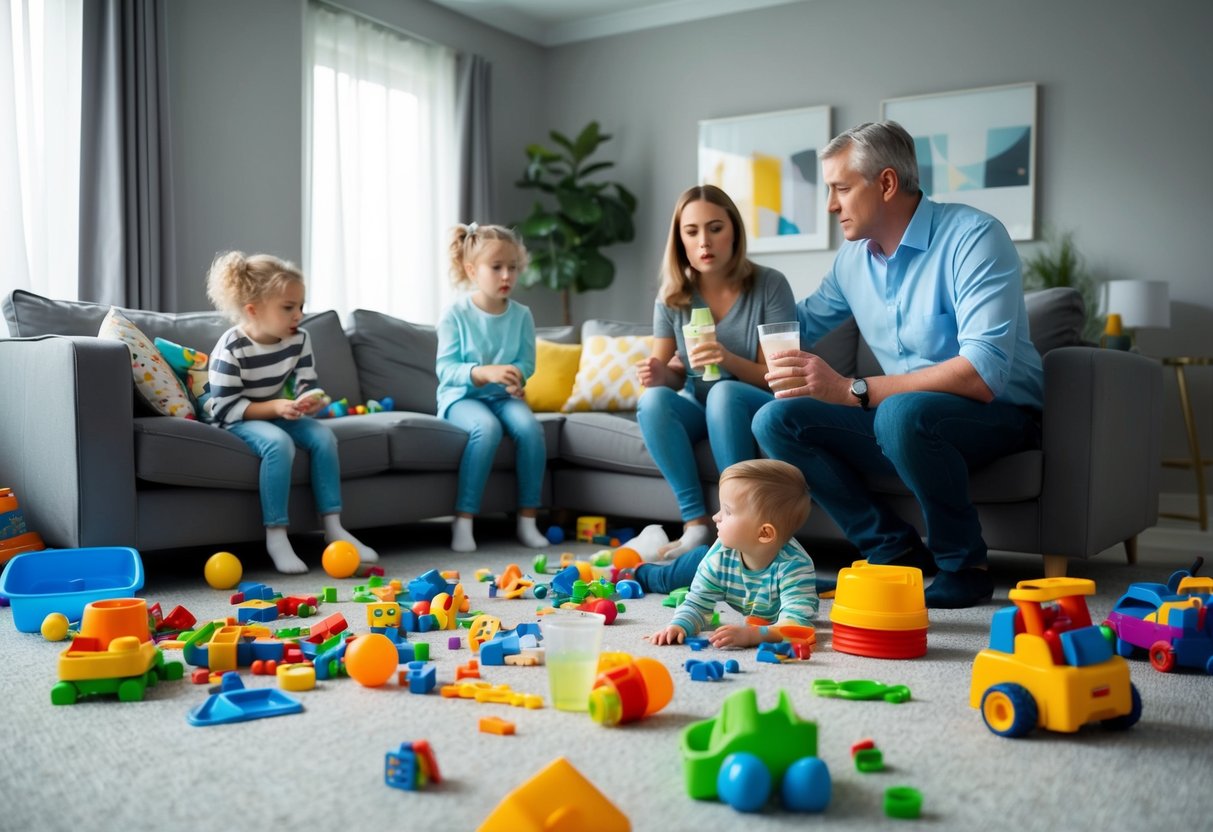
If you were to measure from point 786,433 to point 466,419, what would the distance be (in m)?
1.28

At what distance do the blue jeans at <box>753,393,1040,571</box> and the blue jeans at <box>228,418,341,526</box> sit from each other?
130 cm

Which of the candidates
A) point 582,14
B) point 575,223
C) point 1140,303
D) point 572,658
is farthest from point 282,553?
point 582,14

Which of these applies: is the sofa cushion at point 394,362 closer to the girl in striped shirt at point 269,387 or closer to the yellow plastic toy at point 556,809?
the girl in striped shirt at point 269,387

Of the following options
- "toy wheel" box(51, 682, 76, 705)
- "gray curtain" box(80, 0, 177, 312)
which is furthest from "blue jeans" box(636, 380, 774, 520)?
"gray curtain" box(80, 0, 177, 312)

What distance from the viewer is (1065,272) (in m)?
4.90

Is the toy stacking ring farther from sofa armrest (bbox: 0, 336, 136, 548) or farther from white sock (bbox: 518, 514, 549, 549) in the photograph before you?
white sock (bbox: 518, 514, 549, 549)

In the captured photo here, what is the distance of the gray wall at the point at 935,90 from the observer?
4695 millimetres

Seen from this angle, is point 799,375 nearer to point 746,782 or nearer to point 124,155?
point 746,782

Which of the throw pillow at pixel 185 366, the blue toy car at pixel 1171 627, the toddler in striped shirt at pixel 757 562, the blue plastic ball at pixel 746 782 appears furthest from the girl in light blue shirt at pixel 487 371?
the blue plastic ball at pixel 746 782

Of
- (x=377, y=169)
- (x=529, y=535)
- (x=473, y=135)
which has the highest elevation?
(x=473, y=135)

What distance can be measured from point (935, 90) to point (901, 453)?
3.59 metres

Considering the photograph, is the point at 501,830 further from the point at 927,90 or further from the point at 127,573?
the point at 927,90

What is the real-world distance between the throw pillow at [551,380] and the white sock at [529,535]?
67cm

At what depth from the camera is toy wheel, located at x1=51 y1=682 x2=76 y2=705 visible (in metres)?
1.68
